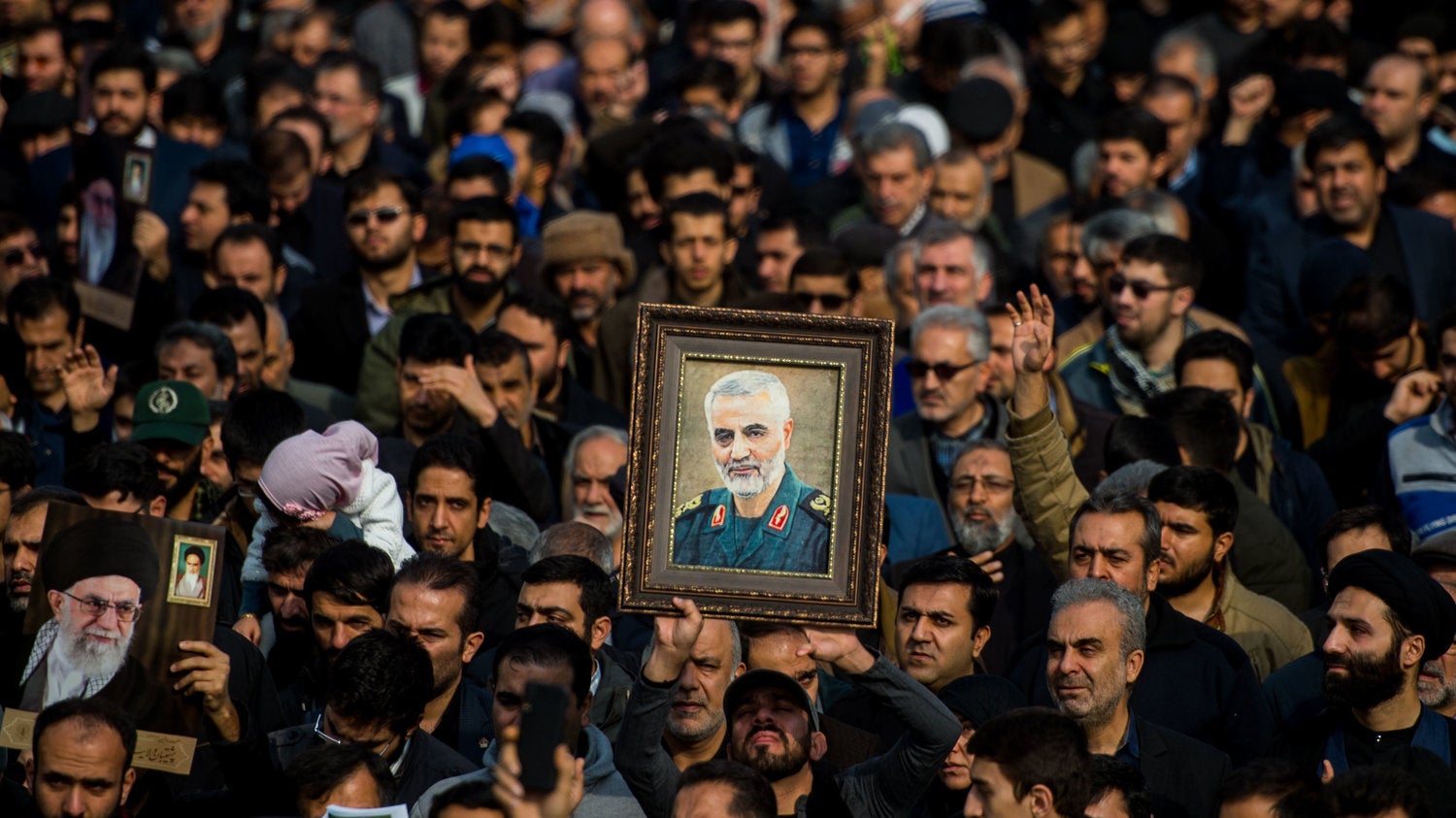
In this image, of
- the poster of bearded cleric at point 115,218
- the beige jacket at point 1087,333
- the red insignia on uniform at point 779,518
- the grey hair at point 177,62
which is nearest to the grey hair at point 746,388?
the red insignia on uniform at point 779,518

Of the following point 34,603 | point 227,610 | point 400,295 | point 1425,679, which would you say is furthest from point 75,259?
point 1425,679

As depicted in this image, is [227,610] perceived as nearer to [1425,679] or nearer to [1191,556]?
[1191,556]

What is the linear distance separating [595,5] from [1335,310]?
6.73 metres

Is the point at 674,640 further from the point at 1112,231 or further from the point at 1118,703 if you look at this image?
the point at 1112,231

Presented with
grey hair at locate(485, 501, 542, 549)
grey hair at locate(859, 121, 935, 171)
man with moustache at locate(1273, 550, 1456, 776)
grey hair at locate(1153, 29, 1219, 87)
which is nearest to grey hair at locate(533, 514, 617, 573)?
grey hair at locate(485, 501, 542, 549)

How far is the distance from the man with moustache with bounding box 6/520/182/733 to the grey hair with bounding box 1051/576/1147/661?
296 centimetres

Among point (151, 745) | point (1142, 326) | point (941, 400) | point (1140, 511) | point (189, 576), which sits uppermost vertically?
point (1142, 326)

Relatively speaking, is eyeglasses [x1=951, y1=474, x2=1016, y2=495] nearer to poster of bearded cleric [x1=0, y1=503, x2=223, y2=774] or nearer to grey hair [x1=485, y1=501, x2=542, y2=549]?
grey hair [x1=485, y1=501, x2=542, y2=549]

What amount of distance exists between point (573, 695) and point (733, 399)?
3.44ft

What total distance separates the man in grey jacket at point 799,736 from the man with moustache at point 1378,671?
1.30 metres

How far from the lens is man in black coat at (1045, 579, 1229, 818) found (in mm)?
8039

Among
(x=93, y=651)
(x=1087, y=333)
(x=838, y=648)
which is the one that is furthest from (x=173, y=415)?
(x=1087, y=333)

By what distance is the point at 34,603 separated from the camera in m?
8.08

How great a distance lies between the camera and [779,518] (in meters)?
7.60
